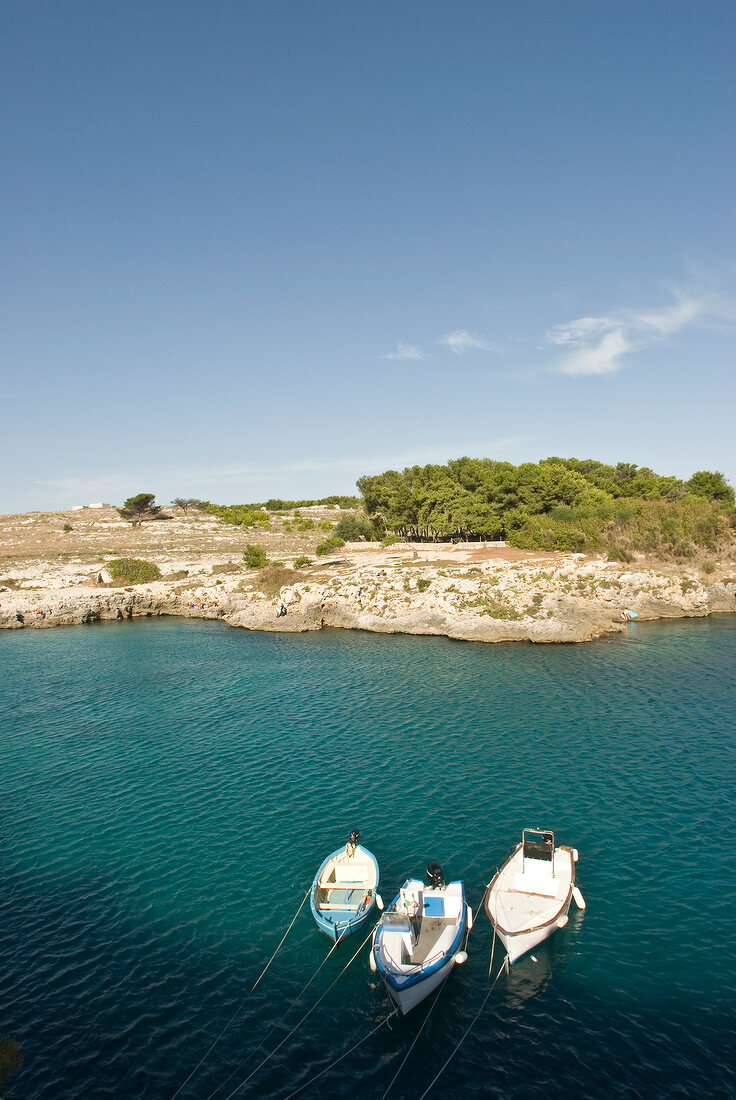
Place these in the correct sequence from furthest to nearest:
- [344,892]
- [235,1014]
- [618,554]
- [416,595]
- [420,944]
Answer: [618,554] → [416,595] → [344,892] → [420,944] → [235,1014]

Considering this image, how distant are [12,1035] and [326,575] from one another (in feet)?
216

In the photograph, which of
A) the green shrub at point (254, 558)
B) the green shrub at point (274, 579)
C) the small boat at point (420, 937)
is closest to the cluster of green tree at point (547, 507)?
the green shrub at point (254, 558)

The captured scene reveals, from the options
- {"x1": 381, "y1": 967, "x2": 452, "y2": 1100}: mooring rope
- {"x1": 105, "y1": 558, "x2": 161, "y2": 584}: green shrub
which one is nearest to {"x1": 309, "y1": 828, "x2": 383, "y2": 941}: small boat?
{"x1": 381, "y1": 967, "x2": 452, "y2": 1100}: mooring rope

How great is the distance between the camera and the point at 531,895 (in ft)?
71.2

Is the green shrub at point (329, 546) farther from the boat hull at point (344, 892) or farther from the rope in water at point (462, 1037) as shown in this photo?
the rope in water at point (462, 1037)

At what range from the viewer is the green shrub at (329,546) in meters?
107

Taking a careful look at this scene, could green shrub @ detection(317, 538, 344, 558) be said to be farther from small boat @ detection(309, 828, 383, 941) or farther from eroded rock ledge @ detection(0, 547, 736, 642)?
small boat @ detection(309, 828, 383, 941)

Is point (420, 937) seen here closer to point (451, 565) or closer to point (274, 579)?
point (274, 579)

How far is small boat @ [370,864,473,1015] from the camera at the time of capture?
18141 millimetres

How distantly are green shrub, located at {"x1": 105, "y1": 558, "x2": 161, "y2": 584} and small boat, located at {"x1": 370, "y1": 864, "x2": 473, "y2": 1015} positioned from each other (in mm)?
80752

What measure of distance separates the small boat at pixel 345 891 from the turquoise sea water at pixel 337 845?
108 cm

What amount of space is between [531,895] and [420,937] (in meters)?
4.95

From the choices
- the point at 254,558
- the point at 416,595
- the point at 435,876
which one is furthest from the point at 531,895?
the point at 254,558

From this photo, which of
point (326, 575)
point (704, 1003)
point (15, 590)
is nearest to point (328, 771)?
point (704, 1003)
